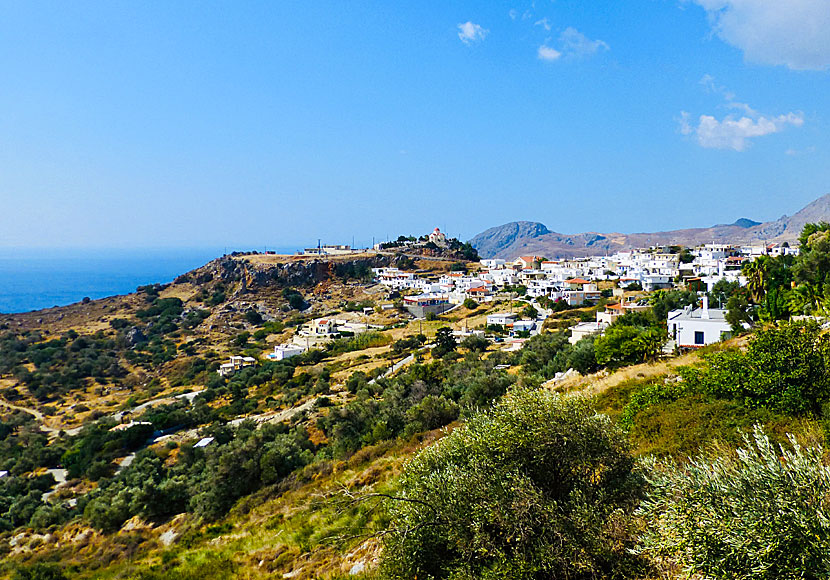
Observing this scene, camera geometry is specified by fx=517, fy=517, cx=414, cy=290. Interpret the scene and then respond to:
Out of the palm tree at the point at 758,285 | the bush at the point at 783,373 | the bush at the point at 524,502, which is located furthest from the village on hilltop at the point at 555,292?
the bush at the point at 524,502

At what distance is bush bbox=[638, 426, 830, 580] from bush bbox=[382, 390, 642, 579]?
1029mm

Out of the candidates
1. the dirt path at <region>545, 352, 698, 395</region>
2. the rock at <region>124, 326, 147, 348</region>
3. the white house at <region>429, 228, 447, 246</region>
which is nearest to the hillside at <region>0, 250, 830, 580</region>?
the dirt path at <region>545, 352, 698, 395</region>

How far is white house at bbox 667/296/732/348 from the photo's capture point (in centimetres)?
2523

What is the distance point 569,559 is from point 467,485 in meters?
1.38

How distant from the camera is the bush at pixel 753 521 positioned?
14.1ft

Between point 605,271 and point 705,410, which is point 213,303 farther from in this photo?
point 705,410

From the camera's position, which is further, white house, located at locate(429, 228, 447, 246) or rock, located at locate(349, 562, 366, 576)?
white house, located at locate(429, 228, 447, 246)

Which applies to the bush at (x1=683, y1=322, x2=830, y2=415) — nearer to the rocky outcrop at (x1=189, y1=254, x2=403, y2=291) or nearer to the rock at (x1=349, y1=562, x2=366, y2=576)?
the rock at (x1=349, y1=562, x2=366, y2=576)

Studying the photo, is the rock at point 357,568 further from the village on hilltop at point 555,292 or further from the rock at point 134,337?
the rock at point 134,337

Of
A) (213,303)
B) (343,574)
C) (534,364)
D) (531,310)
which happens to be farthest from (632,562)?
(213,303)

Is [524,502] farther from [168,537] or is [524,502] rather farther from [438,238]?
[438,238]

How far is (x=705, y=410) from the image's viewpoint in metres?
12.3

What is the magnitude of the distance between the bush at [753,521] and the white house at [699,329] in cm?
2281

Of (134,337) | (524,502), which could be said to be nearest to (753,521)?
(524,502)
